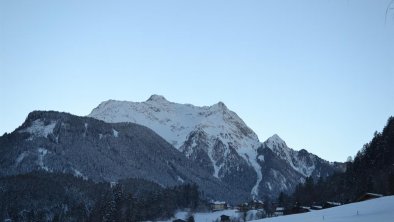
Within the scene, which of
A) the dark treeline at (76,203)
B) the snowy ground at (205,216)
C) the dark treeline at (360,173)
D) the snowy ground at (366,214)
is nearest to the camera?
the snowy ground at (366,214)

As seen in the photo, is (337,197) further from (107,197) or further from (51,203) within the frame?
(51,203)

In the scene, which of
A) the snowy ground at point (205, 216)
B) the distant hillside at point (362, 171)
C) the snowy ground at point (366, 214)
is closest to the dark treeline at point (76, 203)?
the snowy ground at point (205, 216)

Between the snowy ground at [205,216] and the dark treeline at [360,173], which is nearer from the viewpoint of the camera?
the dark treeline at [360,173]

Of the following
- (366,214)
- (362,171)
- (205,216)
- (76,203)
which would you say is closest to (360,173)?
(362,171)

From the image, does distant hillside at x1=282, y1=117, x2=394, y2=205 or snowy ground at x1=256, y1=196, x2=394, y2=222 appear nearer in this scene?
snowy ground at x1=256, y1=196, x2=394, y2=222

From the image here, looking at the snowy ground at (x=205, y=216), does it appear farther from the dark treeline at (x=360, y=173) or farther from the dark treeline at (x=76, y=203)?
the dark treeline at (x=360, y=173)

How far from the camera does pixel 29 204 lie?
185m

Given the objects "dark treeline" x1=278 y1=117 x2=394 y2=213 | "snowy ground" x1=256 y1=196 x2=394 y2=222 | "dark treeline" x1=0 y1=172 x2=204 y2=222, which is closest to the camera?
"snowy ground" x1=256 y1=196 x2=394 y2=222

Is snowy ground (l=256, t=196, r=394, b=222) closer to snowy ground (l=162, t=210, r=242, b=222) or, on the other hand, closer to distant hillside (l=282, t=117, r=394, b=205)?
distant hillside (l=282, t=117, r=394, b=205)

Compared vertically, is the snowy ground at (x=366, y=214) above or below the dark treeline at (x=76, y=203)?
below

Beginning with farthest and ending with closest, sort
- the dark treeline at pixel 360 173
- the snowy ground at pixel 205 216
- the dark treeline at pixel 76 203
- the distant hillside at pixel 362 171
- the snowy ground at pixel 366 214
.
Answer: the snowy ground at pixel 205 216
the dark treeline at pixel 76 203
the distant hillside at pixel 362 171
the dark treeline at pixel 360 173
the snowy ground at pixel 366 214

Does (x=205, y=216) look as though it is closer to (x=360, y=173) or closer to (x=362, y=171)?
(x=360, y=173)

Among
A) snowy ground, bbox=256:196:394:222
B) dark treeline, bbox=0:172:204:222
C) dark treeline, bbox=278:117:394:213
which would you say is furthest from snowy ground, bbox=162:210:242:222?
snowy ground, bbox=256:196:394:222

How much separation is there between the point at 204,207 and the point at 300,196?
41.9 meters
